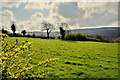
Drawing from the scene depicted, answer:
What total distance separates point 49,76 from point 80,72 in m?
2.59

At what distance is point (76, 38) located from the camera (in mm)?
62281

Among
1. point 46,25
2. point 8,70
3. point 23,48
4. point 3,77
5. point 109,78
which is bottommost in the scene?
point 109,78

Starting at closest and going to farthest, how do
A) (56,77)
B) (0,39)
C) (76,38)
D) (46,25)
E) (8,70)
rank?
(8,70), (0,39), (56,77), (76,38), (46,25)

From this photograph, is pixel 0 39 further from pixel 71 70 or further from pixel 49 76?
pixel 71 70

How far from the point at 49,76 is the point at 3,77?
4.52 metres

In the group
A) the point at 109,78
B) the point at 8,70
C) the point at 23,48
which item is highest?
the point at 23,48

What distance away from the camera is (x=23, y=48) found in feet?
16.2

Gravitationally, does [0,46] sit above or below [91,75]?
above

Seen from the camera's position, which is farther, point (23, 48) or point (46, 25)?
point (46, 25)

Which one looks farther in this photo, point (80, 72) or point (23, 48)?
point (80, 72)

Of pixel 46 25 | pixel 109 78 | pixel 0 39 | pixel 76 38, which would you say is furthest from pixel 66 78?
pixel 46 25

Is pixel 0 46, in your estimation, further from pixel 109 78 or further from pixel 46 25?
pixel 46 25

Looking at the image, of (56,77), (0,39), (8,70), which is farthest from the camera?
(56,77)

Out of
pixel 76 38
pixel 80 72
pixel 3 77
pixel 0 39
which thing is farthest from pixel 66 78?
pixel 76 38
